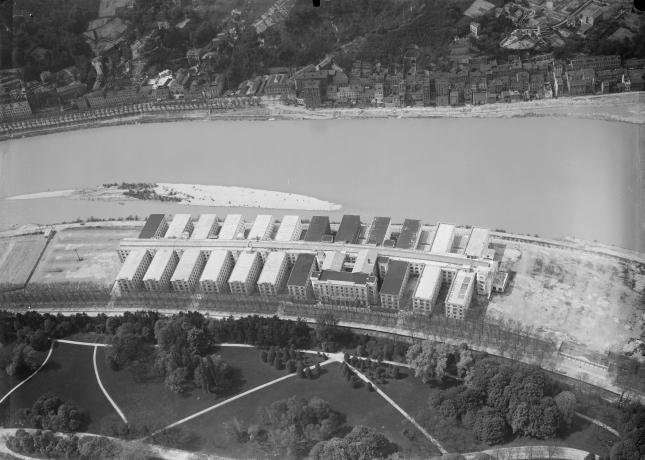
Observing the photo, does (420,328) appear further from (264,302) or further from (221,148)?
(221,148)

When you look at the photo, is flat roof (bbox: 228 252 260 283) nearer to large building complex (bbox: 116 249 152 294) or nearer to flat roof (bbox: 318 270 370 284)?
flat roof (bbox: 318 270 370 284)

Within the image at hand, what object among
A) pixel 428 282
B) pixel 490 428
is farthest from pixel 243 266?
pixel 490 428

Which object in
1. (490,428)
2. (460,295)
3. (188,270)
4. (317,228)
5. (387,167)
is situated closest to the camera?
(490,428)

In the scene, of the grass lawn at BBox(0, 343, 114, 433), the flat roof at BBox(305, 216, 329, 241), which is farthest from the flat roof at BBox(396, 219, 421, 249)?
the grass lawn at BBox(0, 343, 114, 433)

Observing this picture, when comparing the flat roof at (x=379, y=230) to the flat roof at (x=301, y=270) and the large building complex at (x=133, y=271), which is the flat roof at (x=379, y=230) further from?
the large building complex at (x=133, y=271)

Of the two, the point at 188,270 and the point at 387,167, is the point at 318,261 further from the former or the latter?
the point at 387,167

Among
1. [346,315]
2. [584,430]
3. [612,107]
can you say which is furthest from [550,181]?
[584,430]

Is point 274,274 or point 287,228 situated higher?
point 287,228
